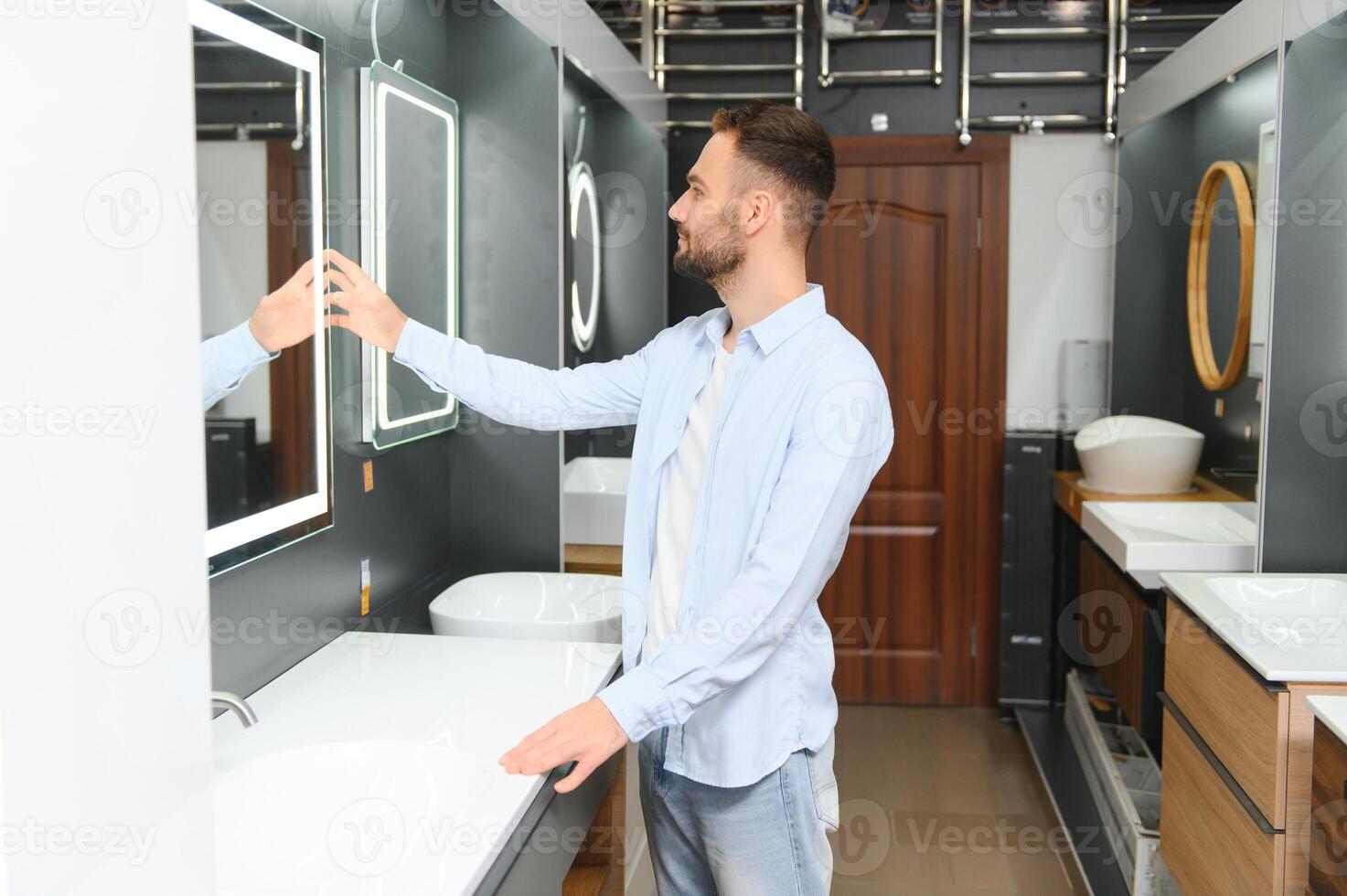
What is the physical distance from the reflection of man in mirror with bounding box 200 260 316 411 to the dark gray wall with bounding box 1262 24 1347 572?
2190 mm

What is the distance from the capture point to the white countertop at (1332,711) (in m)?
1.87

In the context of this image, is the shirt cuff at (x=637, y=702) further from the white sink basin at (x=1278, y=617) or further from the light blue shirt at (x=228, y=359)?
the white sink basin at (x=1278, y=617)

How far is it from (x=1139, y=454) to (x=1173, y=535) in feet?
1.69

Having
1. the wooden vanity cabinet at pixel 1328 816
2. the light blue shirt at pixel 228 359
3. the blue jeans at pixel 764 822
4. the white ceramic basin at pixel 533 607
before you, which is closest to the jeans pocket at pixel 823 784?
the blue jeans at pixel 764 822

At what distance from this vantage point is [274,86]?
182 cm

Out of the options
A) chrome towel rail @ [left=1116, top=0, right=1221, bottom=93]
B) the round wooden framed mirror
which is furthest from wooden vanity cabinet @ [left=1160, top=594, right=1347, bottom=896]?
chrome towel rail @ [left=1116, top=0, right=1221, bottom=93]

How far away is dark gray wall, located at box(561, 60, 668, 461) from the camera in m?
3.41

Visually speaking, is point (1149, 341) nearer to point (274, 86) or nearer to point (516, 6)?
point (516, 6)

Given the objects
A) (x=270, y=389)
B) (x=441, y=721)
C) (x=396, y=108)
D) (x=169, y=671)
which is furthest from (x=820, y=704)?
(x=396, y=108)

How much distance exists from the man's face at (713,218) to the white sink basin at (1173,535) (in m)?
1.78

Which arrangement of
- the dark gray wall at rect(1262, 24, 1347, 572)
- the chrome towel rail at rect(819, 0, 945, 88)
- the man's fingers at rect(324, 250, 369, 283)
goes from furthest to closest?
the chrome towel rail at rect(819, 0, 945, 88), the dark gray wall at rect(1262, 24, 1347, 572), the man's fingers at rect(324, 250, 369, 283)

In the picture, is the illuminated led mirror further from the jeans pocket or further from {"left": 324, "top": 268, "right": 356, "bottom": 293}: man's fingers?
the jeans pocket

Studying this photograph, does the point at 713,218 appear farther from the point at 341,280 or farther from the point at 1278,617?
the point at 1278,617

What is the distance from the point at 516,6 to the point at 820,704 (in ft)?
5.09
